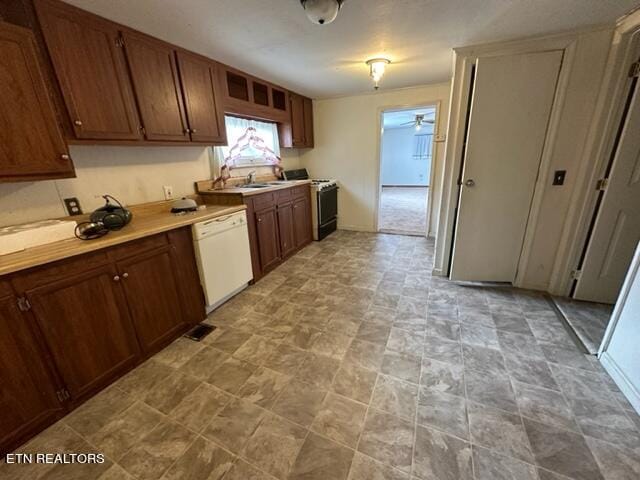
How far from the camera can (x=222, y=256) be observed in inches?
92.4

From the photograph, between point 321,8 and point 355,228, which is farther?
point 355,228

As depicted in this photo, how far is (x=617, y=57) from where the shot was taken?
1.90 meters

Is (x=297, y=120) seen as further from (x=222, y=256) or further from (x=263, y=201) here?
(x=222, y=256)

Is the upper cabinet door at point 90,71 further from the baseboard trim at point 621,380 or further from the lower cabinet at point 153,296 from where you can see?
the baseboard trim at point 621,380

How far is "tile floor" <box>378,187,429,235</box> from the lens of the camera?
15.5 ft

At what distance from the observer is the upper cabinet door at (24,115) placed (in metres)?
1.27

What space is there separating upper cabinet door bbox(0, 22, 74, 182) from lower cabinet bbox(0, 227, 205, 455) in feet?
1.79

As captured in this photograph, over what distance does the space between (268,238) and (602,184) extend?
3090 mm

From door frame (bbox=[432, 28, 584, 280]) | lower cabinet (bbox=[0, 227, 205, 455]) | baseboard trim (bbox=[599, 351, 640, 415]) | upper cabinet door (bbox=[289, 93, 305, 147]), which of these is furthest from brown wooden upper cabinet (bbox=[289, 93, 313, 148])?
baseboard trim (bbox=[599, 351, 640, 415])

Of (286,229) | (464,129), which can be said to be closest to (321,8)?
(464,129)

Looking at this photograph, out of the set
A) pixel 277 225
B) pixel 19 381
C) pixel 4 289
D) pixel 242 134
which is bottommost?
pixel 19 381

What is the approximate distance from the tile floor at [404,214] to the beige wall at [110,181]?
3285 millimetres

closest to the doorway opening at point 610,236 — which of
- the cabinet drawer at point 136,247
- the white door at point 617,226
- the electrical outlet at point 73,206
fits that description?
the white door at point 617,226

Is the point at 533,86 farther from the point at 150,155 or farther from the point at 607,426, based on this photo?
the point at 150,155
